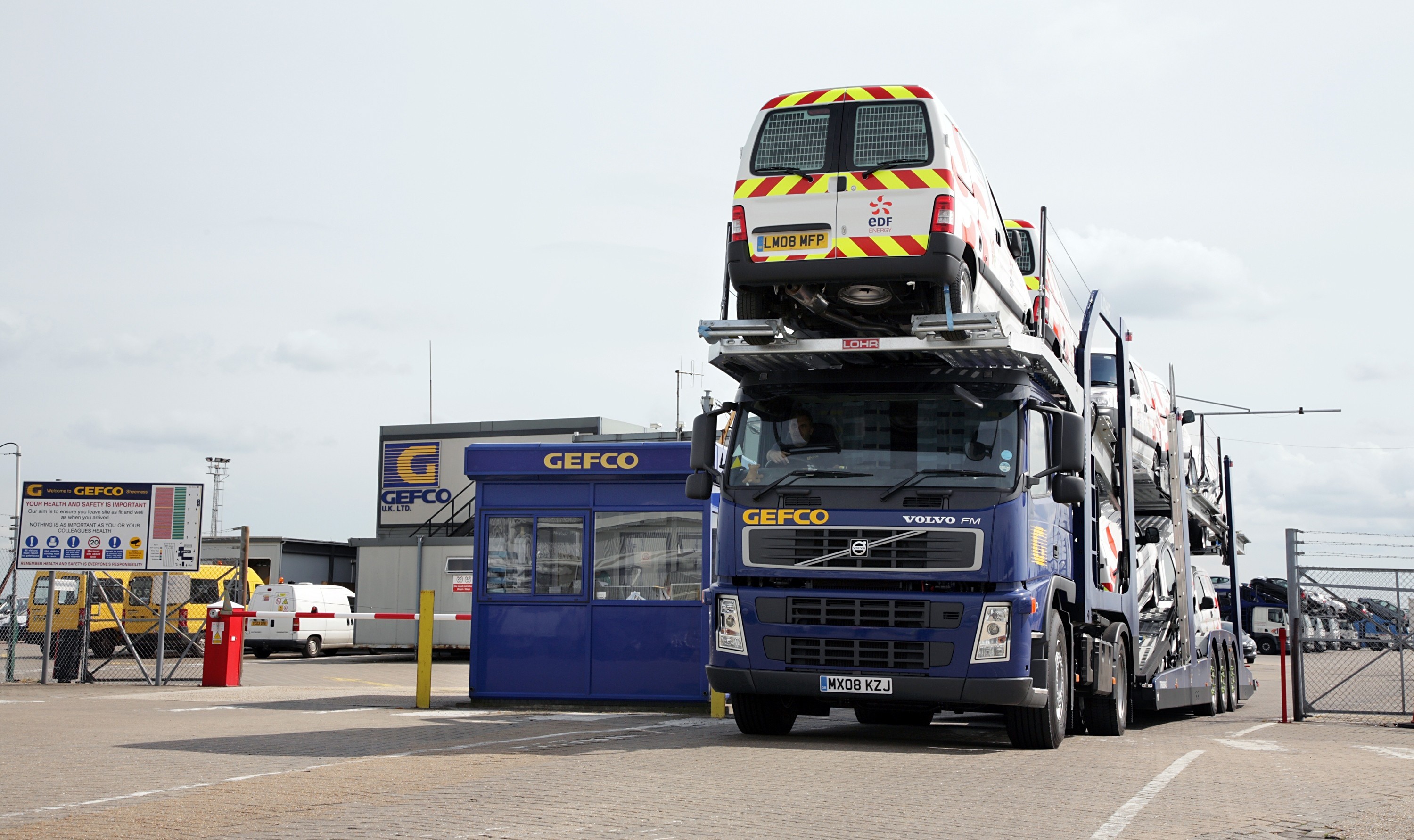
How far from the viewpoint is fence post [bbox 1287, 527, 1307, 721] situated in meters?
17.1

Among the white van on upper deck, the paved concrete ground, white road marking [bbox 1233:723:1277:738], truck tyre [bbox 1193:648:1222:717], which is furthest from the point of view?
truck tyre [bbox 1193:648:1222:717]

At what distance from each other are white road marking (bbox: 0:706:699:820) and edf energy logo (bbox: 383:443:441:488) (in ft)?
75.4

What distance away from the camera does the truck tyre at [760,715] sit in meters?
11.6

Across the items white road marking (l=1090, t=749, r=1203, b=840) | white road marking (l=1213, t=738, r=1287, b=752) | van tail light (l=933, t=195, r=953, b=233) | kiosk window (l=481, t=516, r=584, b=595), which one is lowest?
white road marking (l=1213, t=738, r=1287, b=752)

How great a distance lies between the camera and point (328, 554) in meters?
43.7

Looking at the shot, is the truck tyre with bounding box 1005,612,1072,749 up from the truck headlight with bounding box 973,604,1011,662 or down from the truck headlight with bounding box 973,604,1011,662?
down

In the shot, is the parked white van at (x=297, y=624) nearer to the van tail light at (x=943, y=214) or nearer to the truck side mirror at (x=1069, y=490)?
the truck side mirror at (x=1069, y=490)

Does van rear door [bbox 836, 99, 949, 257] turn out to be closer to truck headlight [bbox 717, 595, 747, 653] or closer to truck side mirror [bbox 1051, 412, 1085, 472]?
truck side mirror [bbox 1051, 412, 1085, 472]

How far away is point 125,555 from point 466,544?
35.7ft

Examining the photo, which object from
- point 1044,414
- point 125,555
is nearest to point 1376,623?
point 1044,414

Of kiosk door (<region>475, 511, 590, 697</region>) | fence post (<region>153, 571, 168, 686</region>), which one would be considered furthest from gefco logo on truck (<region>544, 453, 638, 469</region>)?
fence post (<region>153, 571, 168, 686</region>)

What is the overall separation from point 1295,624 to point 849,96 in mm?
10217

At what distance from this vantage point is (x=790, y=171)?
34.8 feet

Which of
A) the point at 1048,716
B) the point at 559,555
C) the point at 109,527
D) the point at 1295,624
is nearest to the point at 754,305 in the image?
the point at 1048,716
